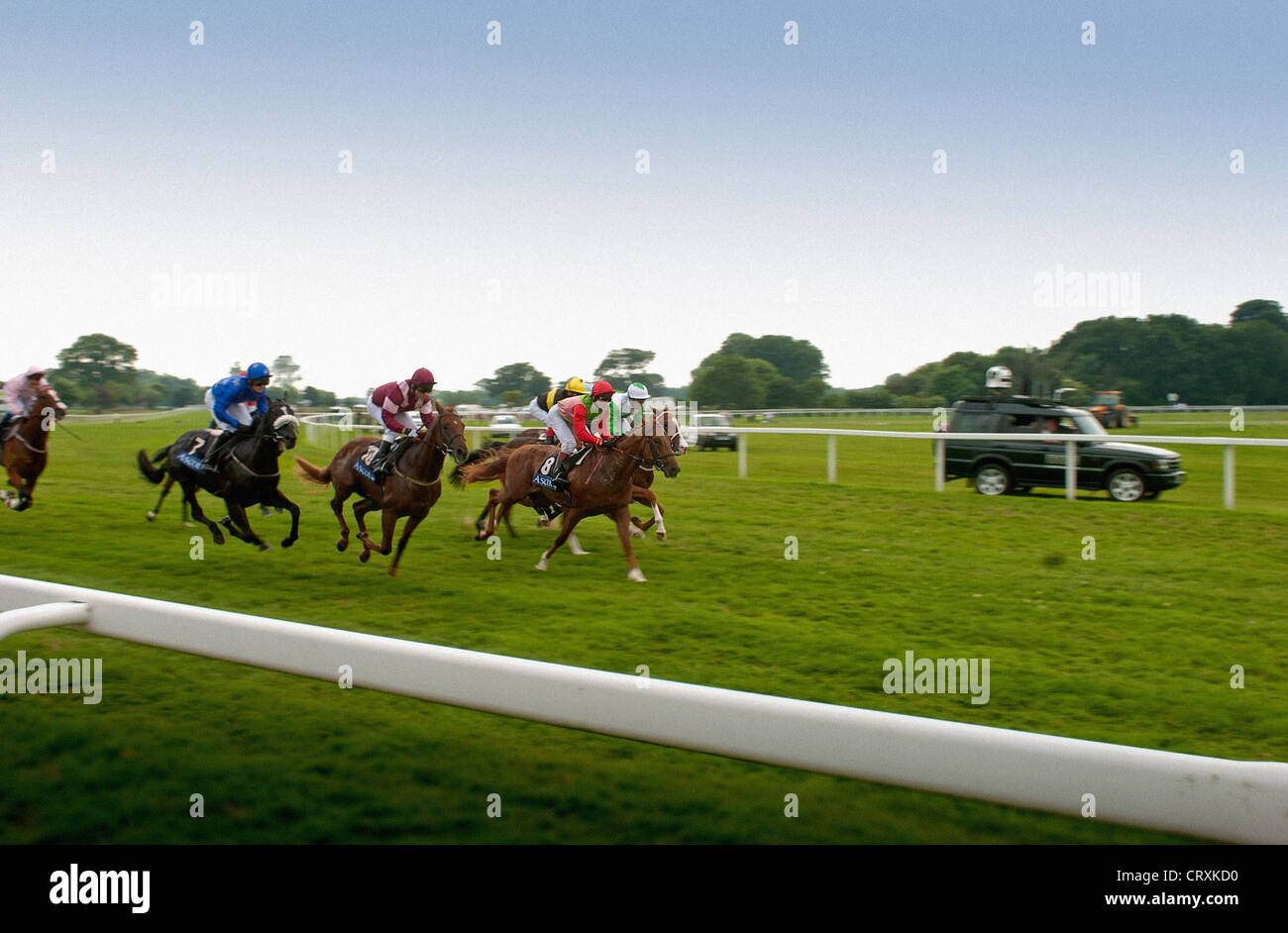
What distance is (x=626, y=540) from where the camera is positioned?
7.48 metres

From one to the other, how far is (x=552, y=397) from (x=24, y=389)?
584 cm

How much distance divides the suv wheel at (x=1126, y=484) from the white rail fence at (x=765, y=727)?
1129 cm

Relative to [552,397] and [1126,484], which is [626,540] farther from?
[1126,484]

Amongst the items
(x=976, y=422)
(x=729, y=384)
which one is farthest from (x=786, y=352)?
(x=976, y=422)

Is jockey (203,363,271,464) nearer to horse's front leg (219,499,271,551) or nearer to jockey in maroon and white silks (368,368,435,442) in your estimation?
horse's front leg (219,499,271,551)

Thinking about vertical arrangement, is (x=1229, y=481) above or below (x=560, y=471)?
below

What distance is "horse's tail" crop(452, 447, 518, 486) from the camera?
31.5 feet

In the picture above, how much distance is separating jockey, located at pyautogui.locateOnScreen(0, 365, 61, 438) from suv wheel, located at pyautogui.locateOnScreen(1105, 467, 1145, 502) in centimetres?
1205

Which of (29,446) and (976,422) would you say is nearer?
(29,446)

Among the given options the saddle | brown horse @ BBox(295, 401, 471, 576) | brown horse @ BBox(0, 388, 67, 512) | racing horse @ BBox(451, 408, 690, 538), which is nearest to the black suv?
racing horse @ BBox(451, 408, 690, 538)

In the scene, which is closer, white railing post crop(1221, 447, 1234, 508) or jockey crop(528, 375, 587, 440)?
jockey crop(528, 375, 587, 440)

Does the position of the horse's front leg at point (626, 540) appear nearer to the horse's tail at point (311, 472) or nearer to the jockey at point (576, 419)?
the jockey at point (576, 419)
